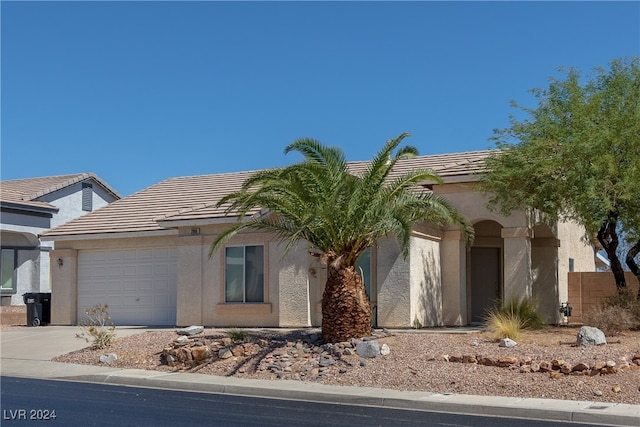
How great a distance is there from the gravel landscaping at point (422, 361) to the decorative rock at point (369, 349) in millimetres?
102

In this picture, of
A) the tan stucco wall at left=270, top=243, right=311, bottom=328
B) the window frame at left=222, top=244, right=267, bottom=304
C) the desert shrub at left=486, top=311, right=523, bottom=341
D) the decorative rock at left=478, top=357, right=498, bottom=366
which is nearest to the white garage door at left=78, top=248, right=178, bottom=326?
the window frame at left=222, top=244, right=267, bottom=304

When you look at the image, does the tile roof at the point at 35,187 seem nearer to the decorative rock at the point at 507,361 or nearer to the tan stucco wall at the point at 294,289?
the tan stucco wall at the point at 294,289

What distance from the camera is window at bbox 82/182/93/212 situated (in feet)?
135

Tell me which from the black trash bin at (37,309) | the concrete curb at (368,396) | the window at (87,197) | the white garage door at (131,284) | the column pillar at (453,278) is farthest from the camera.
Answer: the window at (87,197)

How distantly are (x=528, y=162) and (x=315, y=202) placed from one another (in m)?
6.24

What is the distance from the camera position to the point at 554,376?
14.3 metres

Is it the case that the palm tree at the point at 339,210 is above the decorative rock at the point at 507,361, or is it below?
above

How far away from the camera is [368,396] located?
14.2m

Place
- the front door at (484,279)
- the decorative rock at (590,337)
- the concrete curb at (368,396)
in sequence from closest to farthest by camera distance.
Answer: the concrete curb at (368,396)
the decorative rock at (590,337)
the front door at (484,279)

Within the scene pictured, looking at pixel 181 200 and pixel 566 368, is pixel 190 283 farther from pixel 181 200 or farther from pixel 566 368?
pixel 566 368

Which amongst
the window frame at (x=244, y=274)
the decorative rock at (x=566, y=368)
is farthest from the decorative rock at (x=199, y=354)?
the decorative rock at (x=566, y=368)

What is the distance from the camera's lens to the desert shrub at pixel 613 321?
18.3m

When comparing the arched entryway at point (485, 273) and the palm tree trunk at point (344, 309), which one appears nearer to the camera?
the palm tree trunk at point (344, 309)

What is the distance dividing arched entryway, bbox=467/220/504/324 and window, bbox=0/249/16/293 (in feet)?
70.2
